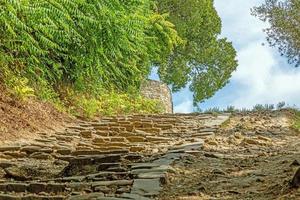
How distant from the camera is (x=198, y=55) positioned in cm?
2155

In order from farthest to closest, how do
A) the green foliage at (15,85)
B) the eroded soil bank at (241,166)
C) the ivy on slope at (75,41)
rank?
the green foliage at (15,85)
the ivy on slope at (75,41)
the eroded soil bank at (241,166)

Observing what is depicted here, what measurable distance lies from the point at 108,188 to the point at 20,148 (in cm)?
288

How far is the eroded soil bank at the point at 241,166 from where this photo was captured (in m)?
4.19

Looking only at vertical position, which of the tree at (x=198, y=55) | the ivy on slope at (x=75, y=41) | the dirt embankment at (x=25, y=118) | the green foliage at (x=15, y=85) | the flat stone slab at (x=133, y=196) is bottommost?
the flat stone slab at (x=133, y=196)

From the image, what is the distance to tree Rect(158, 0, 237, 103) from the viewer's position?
21109 mm

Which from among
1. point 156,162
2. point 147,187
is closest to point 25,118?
point 156,162

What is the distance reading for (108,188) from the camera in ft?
14.8

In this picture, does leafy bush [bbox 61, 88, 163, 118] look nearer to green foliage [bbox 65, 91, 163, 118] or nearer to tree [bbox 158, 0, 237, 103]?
green foliage [bbox 65, 91, 163, 118]

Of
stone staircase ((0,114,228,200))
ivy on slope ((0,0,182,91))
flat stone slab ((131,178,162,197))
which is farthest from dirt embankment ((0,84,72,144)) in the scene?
flat stone slab ((131,178,162,197))

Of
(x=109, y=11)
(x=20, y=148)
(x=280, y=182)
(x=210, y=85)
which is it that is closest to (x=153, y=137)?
(x=20, y=148)

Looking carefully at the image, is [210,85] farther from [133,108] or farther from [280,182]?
[280,182]

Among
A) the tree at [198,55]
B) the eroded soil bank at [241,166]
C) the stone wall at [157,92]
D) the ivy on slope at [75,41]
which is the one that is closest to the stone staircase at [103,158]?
the eroded soil bank at [241,166]

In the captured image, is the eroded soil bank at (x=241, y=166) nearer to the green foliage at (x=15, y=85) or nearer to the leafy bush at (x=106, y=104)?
the green foliage at (x=15, y=85)

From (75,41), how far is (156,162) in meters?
5.13
